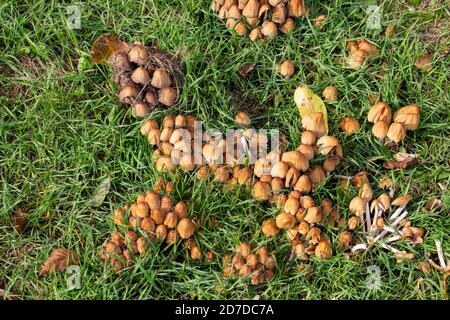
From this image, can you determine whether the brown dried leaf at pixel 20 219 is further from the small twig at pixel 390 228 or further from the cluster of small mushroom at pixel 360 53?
the cluster of small mushroom at pixel 360 53

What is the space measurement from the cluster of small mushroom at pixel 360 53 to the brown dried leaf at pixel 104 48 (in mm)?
1340

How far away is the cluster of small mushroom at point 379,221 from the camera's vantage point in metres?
3.35

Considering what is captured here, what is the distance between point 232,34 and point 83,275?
5.36 feet

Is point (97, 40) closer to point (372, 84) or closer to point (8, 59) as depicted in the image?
point (8, 59)

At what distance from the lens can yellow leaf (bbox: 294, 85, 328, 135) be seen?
142 inches

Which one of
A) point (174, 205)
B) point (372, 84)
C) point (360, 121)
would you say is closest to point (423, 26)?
point (372, 84)

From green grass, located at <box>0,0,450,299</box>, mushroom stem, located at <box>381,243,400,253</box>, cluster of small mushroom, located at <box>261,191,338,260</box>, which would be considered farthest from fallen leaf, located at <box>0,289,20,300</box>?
mushroom stem, located at <box>381,243,400,253</box>

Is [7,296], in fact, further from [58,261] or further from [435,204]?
[435,204]

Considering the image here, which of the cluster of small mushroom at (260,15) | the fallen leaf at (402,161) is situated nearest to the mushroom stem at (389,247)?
the fallen leaf at (402,161)

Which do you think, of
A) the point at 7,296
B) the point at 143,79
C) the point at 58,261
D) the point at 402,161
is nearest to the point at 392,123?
the point at 402,161

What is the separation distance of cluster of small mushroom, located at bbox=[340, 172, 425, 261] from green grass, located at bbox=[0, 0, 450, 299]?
6 centimetres

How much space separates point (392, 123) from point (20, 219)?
2143 mm

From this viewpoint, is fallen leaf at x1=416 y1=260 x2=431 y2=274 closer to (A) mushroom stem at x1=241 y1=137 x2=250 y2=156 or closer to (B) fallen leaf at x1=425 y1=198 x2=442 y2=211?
(B) fallen leaf at x1=425 y1=198 x2=442 y2=211

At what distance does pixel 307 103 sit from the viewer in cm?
361
